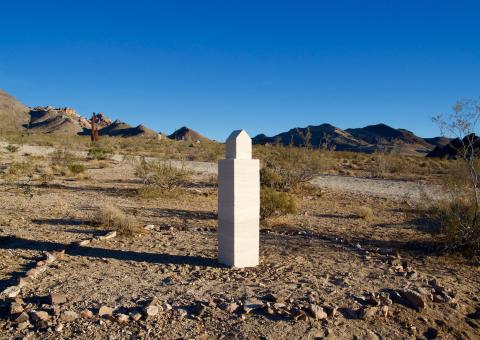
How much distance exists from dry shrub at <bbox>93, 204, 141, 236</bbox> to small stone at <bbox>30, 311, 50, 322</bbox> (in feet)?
13.9

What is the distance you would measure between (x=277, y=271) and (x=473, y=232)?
3759 mm

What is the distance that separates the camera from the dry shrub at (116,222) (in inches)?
363

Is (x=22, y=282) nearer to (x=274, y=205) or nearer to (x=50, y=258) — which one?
(x=50, y=258)

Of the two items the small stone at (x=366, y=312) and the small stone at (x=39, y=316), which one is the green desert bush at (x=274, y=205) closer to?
the small stone at (x=366, y=312)

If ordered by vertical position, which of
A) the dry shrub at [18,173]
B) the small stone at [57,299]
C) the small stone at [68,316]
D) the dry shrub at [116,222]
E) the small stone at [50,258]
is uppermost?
the dry shrub at [18,173]

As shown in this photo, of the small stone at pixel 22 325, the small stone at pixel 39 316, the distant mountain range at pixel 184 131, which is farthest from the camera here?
the distant mountain range at pixel 184 131

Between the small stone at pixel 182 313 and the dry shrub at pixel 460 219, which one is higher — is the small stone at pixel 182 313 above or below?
below

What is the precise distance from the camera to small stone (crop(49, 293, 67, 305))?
536 cm

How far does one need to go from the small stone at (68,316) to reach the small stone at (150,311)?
2.45 feet

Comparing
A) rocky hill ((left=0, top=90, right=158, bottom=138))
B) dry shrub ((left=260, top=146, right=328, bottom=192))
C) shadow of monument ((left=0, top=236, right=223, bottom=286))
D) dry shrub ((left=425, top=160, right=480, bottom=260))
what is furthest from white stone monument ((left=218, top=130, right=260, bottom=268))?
rocky hill ((left=0, top=90, right=158, bottom=138))

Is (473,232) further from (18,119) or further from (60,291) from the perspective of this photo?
(18,119)

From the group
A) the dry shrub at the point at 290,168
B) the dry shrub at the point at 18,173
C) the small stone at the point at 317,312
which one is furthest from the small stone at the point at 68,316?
the dry shrub at the point at 18,173

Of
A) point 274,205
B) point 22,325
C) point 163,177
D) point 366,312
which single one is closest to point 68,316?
point 22,325

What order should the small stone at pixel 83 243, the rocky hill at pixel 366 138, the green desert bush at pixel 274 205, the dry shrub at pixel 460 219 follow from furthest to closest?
1. the rocky hill at pixel 366 138
2. the green desert bush at pixel 274 205
3. the small stone at pixel 83 243
4. the dry shrub at pixel 460 219
